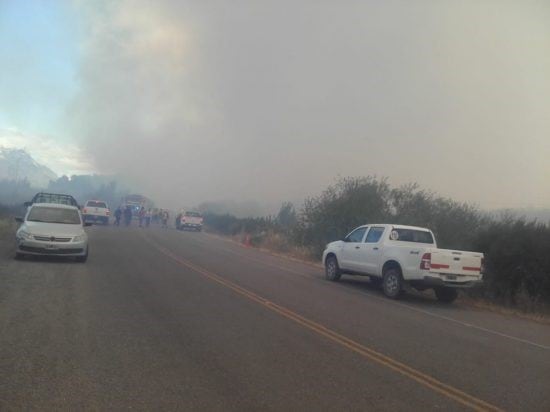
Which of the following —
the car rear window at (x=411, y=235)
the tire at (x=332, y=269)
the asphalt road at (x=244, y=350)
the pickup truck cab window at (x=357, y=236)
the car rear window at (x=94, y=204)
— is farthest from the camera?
the car rear window at (x=94, y=204)

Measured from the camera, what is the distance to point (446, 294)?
16391mm

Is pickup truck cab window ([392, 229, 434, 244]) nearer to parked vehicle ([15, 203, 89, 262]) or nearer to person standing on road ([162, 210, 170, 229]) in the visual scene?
parked vehicle ([15, 203, 89, 262])

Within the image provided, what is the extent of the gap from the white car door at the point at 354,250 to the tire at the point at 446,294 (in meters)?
2.45

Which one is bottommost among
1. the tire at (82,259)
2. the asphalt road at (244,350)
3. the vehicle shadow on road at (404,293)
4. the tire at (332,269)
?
the asphalt road at (244,350)

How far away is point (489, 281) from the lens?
696 inches

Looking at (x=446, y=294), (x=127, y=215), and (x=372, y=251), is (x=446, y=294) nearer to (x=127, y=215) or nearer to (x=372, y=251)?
(x=372, y=251)

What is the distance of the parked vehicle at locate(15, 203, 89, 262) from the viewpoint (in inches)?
627

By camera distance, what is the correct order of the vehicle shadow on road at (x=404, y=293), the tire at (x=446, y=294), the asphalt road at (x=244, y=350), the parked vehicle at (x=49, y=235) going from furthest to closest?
1. the tire at (x=446, y=294)
2. the parked vehicle at (x=49, y=235)
3. the vehicle shadow on road at (x=404, y=293)
4. the asphalt road at (x=244, y=350)

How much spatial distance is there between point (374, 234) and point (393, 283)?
2.17 m

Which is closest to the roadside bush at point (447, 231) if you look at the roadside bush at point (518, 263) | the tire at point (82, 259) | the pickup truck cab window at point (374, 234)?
the roadside bush at point (518, 263)

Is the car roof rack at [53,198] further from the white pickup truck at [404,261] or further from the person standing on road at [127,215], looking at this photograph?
the person standing on road at [127,215]

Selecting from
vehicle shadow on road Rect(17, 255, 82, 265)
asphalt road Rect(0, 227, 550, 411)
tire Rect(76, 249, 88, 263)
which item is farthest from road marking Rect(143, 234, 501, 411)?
vehicle shadow on road Rect(17, 255, 82, 265)

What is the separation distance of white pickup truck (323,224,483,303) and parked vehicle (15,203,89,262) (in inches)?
319

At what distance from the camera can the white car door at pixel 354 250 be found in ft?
57.0
